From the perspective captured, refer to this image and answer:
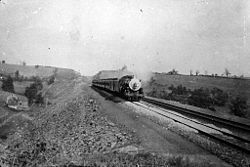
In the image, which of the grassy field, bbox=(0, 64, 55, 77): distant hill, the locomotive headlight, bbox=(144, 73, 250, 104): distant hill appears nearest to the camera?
the locomotive headlight

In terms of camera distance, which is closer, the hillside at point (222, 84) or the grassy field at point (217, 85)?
the grassy field at point (217, 85)

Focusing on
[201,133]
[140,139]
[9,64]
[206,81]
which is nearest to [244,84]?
[206,81]

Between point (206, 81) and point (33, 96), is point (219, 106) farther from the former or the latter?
point (33, 96)

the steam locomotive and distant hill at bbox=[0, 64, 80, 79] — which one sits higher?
distant hill at bbox=[0, 64, 80, 79]

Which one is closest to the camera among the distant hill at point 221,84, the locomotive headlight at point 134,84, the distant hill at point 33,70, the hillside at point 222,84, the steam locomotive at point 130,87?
the locomotive headlight at point 134,84

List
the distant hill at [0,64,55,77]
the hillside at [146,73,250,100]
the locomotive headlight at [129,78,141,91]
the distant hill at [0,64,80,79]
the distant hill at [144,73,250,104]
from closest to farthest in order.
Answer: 1. the locomotive headlight at [129,78,141,91]
2. the distant hill at [144,73,250,104]
3. the hillside at [146,73,250,100]
4. the distant hill at [0,64,80,79]
5. the distant hill at [0,64,55,77]

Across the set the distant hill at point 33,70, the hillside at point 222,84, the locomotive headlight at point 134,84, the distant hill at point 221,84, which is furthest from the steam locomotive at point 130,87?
the distant hill at point 33,70

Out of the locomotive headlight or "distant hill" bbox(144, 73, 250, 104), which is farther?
"distant hill" bbox(144, 73, 250, 104)

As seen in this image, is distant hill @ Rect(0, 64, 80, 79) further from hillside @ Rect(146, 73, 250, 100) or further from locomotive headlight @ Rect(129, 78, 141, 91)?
locomotive headlight @ Rect(129, 78, 141, 91)

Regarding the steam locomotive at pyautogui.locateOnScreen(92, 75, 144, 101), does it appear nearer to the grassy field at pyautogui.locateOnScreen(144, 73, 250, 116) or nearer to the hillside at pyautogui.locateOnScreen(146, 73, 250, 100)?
the grassy field at pyautogui.locateOnScreen(144, 73, 250, 116)

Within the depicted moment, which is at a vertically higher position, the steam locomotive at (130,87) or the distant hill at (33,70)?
the distant hill at (33,70)

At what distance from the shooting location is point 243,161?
259 inches

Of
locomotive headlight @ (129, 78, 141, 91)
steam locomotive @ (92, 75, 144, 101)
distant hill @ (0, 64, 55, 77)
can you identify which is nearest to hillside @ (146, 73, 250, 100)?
steam locomotive @ (92, 75, 144, 101)

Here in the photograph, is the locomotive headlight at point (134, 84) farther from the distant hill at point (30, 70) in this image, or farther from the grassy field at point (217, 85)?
the distant hill at point (30, 70)
